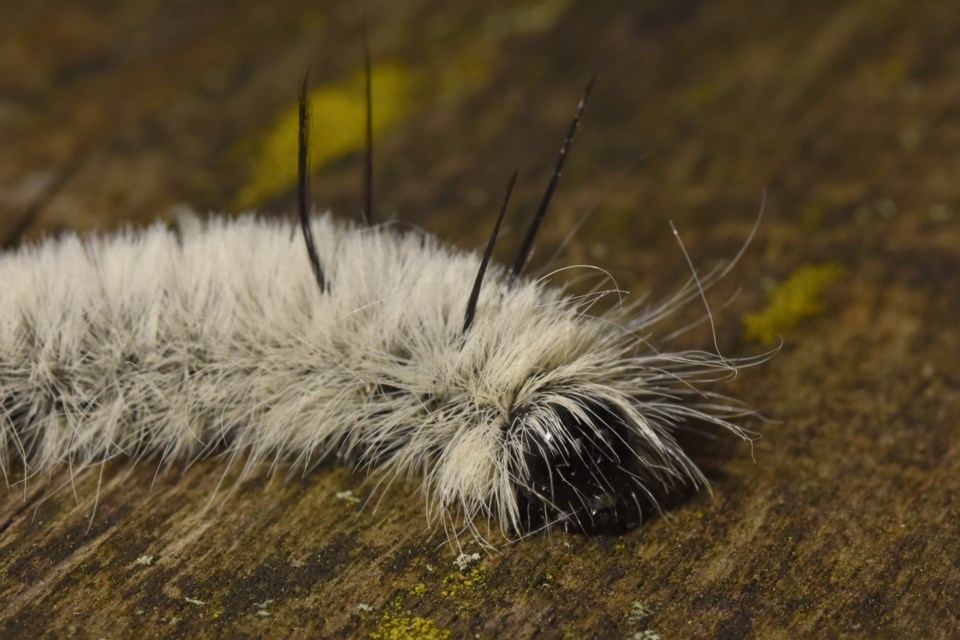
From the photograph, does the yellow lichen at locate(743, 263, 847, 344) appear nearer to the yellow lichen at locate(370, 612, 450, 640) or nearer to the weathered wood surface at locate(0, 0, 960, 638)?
the weathered wood surface at locate(0, 0, 960, 638)

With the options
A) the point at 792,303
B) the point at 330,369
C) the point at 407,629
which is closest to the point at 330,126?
the point at 330,369

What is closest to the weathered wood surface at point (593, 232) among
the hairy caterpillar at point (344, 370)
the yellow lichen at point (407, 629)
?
the yellow lichen at point (407, 629)

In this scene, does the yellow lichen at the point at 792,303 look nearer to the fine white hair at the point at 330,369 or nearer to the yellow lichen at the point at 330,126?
the fine white hair at the point at 330,369

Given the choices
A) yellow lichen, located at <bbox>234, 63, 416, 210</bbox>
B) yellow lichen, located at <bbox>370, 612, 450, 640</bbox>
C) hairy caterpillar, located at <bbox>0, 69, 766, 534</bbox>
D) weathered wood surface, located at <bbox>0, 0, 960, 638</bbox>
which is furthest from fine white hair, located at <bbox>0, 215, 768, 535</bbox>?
yellow lichen, located at <bbox>234, 63, 416, 210</bbox>

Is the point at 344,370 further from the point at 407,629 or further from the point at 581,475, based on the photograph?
the point at 407,629

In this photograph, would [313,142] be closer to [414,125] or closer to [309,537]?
[414,125]
